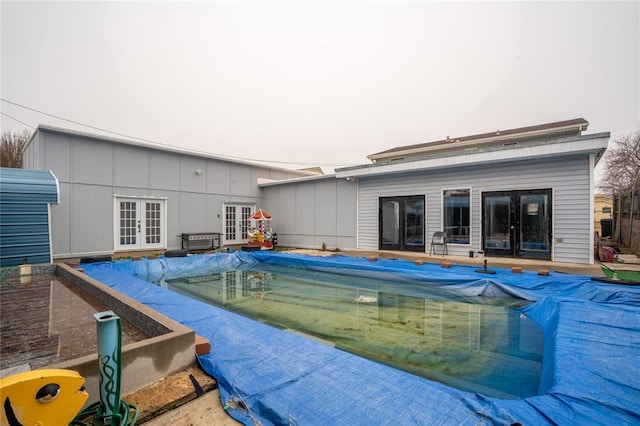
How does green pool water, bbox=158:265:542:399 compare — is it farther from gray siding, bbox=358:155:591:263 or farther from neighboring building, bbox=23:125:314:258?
neighboring building, bbox=23:125:314:258

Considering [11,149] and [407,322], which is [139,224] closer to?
[407,322]

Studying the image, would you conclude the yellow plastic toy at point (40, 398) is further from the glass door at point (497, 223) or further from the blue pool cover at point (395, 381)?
the glass door at point (497, 223)

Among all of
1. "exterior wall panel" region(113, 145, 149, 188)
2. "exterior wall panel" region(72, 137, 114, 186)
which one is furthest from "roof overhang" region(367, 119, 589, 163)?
"exterior wall panel" region(72, 137, 114, 186)

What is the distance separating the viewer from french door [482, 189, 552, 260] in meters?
7.14

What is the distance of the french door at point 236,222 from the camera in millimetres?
12496

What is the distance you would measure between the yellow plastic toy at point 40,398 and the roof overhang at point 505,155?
8315mm

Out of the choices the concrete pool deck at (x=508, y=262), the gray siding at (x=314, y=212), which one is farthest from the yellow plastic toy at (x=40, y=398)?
the gray siding at (x=314, y=212)

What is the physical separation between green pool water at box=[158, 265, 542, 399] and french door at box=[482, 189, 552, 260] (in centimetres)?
272

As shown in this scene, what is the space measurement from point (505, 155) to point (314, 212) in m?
6.81

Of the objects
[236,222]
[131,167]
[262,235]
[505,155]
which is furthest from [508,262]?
[131,167]

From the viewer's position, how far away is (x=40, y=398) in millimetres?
1233

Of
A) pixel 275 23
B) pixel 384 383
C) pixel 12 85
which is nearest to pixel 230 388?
pixel 384 383

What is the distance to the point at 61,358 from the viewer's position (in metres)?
2.36

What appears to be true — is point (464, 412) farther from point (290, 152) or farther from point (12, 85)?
point (290, 152)
